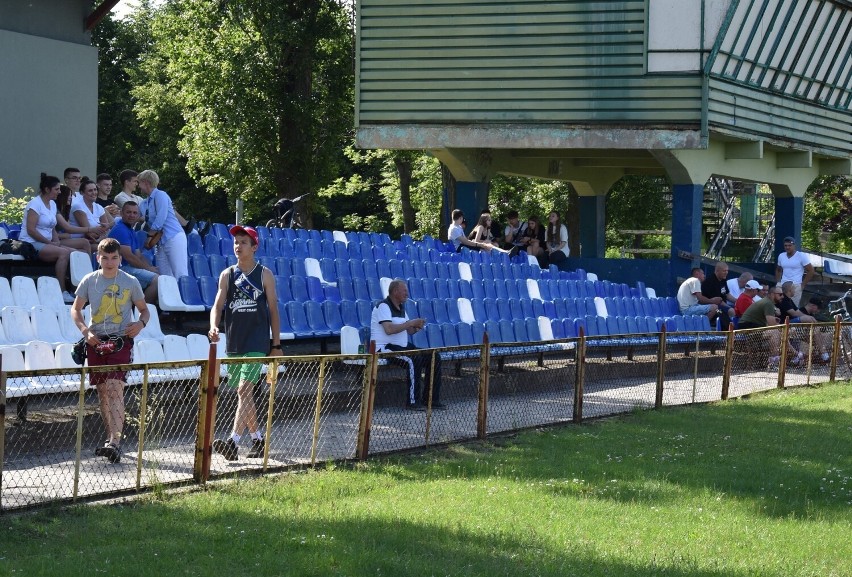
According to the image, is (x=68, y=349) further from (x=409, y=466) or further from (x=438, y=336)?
(x=438, y=336)

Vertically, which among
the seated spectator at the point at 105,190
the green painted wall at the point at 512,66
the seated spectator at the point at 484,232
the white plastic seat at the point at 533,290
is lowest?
the white plastic seat at the point at 533,290

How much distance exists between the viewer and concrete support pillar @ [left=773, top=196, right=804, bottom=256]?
27328 mm

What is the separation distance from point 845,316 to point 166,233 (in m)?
14.7

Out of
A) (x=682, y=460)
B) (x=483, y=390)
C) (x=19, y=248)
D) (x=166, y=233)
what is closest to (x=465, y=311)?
(x=166, y=233)

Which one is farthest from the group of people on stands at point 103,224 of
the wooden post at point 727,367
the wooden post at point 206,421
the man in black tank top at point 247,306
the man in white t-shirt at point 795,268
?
the man in white t-shirt at point 795,268

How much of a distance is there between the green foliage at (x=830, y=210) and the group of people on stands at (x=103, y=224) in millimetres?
31299

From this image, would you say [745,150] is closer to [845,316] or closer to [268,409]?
[845,316]

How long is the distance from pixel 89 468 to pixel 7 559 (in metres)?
2.01

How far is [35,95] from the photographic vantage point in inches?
920

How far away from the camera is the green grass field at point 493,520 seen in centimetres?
681

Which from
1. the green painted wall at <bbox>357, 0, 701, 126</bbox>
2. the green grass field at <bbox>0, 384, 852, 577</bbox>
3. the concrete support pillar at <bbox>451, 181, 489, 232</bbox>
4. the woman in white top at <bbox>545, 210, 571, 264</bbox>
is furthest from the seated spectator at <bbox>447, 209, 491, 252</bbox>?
the green grass field at <bbox>0, 384, 852, 577</bbox>

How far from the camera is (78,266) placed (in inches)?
491

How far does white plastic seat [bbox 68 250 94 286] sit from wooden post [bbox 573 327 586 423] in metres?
4.84

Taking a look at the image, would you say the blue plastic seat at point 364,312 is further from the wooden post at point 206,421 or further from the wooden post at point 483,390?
the wooden post at point 206,421
